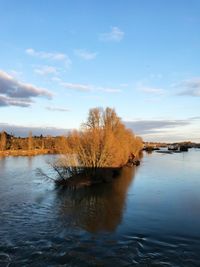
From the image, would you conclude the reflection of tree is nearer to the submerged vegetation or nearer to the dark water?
the dark water

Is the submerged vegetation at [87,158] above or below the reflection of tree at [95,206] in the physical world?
above

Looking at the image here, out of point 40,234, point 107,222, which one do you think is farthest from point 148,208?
point 40,234

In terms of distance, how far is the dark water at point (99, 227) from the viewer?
11.8 m

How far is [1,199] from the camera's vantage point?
2217cm

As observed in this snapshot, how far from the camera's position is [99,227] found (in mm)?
15891

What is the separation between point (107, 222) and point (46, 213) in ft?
12.6

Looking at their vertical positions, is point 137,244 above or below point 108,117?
below

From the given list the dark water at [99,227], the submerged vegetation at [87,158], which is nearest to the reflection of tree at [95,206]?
the dark water at [99,227]

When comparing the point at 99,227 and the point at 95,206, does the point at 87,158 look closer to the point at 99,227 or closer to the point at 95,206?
the point at 95,206

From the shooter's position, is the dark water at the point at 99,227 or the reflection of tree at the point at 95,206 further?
the reflection of tree at the point at 95,206

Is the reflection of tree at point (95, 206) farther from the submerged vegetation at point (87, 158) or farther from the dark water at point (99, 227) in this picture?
the submerged vegetation at point (87, 158)

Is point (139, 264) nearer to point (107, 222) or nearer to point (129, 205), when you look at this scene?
point (107, 222)

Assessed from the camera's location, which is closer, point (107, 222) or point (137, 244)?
point (137, 244)

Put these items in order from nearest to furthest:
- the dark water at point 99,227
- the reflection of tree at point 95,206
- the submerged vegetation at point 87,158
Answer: the dark water at point 99,227 < the reflection of tree at point 95,206 < the submerged vegetation at point 87,158
